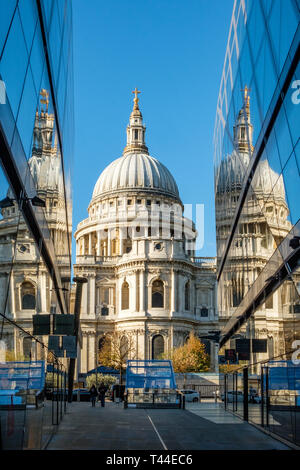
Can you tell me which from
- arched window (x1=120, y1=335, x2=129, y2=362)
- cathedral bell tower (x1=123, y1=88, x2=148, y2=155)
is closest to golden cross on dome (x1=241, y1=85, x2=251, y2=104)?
arched window (x1=120, y1=335, x2=129, y2=362)

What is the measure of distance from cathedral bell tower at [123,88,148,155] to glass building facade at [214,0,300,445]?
108m

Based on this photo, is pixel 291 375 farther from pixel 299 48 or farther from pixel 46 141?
pixel 46 141

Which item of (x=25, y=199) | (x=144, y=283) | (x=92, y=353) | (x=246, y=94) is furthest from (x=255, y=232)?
(x=92, y=353)

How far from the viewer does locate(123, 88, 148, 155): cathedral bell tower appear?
133875 mm

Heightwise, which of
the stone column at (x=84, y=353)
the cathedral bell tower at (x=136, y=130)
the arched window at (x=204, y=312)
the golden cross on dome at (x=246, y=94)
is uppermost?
the cathedral bell tower at (x=136, y=130)

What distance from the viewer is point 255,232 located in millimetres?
20188

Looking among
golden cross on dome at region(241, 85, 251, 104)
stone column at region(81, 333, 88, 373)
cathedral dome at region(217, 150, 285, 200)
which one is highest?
golden cross on dome at region(241, 85, 251, 104)

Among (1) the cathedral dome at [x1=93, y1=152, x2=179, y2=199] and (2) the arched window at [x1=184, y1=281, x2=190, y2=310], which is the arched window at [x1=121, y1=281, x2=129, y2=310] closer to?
(2) the arched window at [x1=184, y1=281, x2=190, y2=310]

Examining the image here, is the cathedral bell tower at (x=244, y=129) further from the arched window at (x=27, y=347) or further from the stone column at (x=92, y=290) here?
the stone column at (x=92, y=290)

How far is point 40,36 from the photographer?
13.6m

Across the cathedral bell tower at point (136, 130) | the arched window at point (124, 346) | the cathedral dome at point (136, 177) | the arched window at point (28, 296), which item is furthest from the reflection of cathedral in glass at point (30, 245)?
the cathedral bell tower at point (136, 130)

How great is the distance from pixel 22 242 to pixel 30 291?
5.69ft

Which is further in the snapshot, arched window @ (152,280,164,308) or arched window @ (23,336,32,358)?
arched window @ (152,280,164,308)

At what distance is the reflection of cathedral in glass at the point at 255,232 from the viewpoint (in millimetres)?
14820
